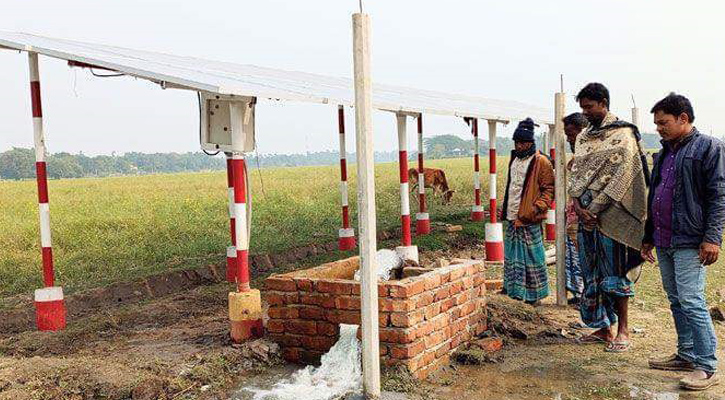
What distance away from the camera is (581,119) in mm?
5934

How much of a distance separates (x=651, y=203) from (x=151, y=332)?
4290mm

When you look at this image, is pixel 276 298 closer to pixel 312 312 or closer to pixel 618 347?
pixel 312 312

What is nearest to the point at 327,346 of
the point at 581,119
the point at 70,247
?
the point at 581,119

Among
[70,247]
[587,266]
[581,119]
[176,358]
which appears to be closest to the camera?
[176,358]

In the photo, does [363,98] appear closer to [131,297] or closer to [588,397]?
[588,397]

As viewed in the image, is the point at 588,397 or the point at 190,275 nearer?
the point at 588,397

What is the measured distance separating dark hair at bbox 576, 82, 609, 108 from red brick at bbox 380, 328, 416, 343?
2.23 metres

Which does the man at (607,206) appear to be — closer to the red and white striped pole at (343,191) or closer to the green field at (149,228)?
the green field at (149,228)

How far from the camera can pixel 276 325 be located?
5062mm

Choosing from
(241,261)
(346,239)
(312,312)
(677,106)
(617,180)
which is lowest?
(346,239)

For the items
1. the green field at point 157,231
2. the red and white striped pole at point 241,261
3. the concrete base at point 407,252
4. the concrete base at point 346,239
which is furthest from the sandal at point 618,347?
the concrete base at point 346,239

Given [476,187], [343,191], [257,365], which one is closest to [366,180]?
[257,365]

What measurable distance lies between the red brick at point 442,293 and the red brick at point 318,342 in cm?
79

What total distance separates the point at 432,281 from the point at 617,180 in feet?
5.20
